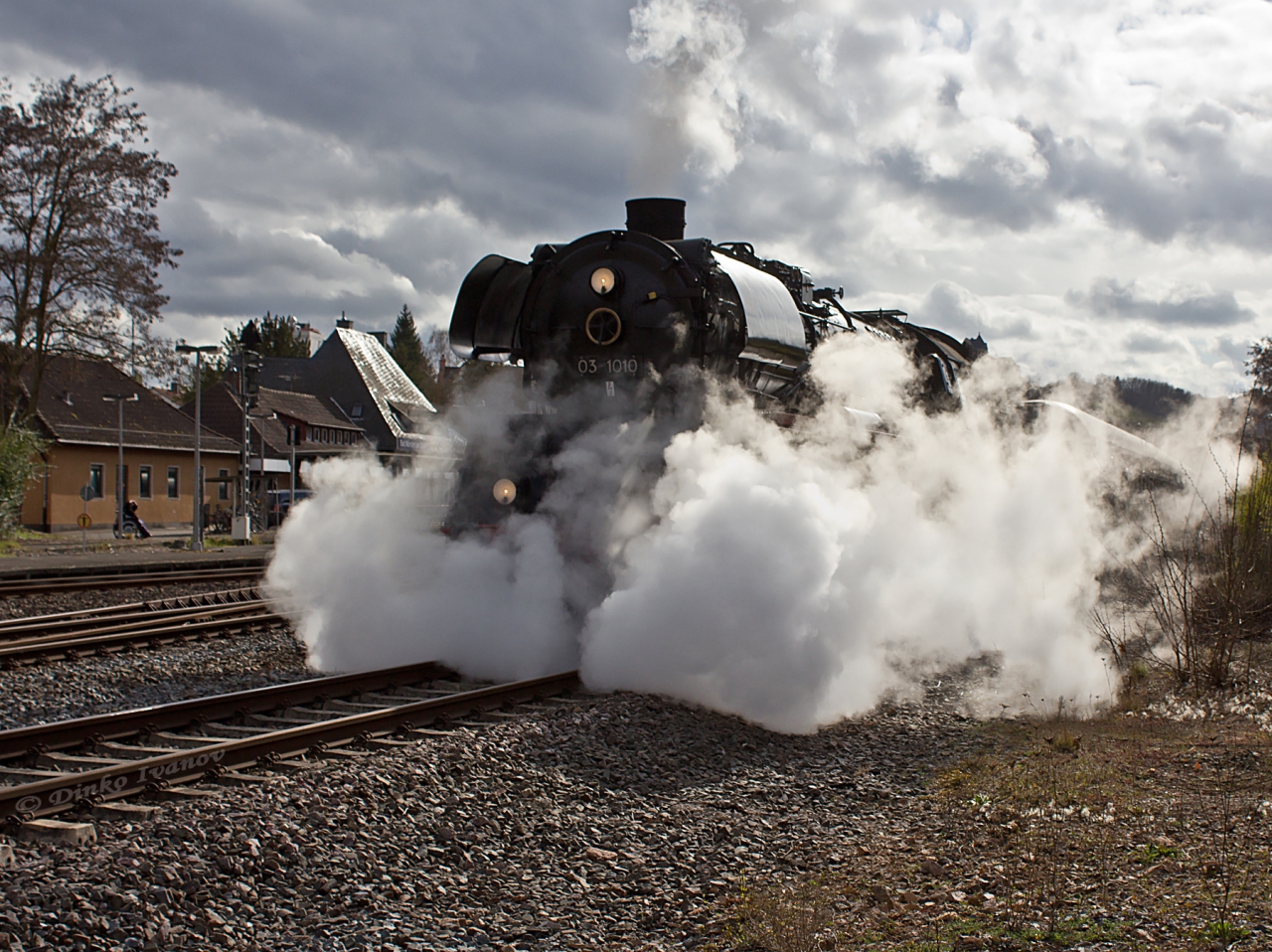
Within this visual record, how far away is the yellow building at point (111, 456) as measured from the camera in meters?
33.4

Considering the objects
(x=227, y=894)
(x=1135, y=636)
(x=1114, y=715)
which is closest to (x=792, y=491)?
(x=1114, y=715)

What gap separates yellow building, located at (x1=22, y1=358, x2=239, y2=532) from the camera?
109 feet

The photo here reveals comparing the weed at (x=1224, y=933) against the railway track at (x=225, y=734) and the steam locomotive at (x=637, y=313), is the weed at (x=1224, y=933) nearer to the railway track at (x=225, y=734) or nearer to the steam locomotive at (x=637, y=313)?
the railway track at (x=225, y=734)

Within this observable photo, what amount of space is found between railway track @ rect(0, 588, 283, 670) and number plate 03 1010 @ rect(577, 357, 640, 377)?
4.83 m

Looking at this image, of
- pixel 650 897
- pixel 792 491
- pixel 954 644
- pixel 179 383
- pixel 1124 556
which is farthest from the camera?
pixel 179 383

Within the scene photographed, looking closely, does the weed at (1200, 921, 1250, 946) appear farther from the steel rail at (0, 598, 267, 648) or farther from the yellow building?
the yellow building

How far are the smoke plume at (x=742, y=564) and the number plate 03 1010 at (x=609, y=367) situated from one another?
490mm

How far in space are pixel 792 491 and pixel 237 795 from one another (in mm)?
4086

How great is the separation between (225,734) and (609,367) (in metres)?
4.10

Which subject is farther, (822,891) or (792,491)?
(792,491)

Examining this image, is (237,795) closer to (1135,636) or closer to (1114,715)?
(1114,715)

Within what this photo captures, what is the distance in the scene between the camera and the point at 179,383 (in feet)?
96.0

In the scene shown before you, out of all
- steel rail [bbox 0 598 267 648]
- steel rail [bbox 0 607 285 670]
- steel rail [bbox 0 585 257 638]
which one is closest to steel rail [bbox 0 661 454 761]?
steel rail [bbox 0 607 285 670]

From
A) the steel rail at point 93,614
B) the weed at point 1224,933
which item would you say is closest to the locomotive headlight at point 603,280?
the weed at point 1224,933
